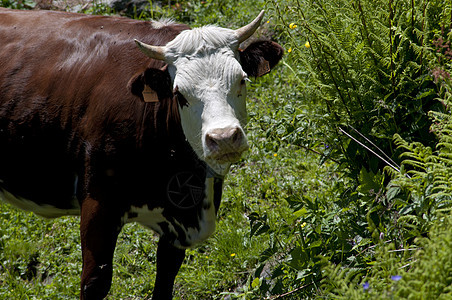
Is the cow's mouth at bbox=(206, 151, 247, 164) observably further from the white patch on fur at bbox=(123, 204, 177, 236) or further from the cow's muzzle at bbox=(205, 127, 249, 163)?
the white patch on fur at bbox=(123, 204, 177, 236)

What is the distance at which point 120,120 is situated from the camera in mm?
3961

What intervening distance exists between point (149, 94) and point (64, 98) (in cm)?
76

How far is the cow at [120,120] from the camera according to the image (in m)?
3.72

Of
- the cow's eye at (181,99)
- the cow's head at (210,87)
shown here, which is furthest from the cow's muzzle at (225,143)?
the cow's eye at (181,99)

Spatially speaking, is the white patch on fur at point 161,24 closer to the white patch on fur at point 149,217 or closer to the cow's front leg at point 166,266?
the white patch on fur at point 149,217

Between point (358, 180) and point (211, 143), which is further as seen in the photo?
point (358, 180)

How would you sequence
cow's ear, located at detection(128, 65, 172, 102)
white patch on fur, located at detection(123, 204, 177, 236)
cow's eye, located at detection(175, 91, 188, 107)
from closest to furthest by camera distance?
cow's eye, located at detection(175, 91, 188, 107) < cow's ear, located at detection(128, 65, 172, 102) < white patch on fur, located at detection(123, 204, 177, 236)

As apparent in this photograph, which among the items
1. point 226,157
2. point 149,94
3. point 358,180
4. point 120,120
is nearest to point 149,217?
point 120,120

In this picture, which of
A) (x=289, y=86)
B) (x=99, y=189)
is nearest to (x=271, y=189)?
(x=289, y=86)

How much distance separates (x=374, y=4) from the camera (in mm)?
3729

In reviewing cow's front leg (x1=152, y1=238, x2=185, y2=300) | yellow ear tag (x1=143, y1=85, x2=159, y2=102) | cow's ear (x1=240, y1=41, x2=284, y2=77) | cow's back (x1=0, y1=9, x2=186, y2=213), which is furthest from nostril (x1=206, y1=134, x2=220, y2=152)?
cow's front leg (x1=152, y1=238, x2=185, y2=300)

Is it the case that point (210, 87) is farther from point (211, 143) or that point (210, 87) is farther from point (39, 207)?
point (39, 207)

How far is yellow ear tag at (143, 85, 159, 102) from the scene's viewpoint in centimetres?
383

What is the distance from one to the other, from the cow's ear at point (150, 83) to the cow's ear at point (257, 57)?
568mm
